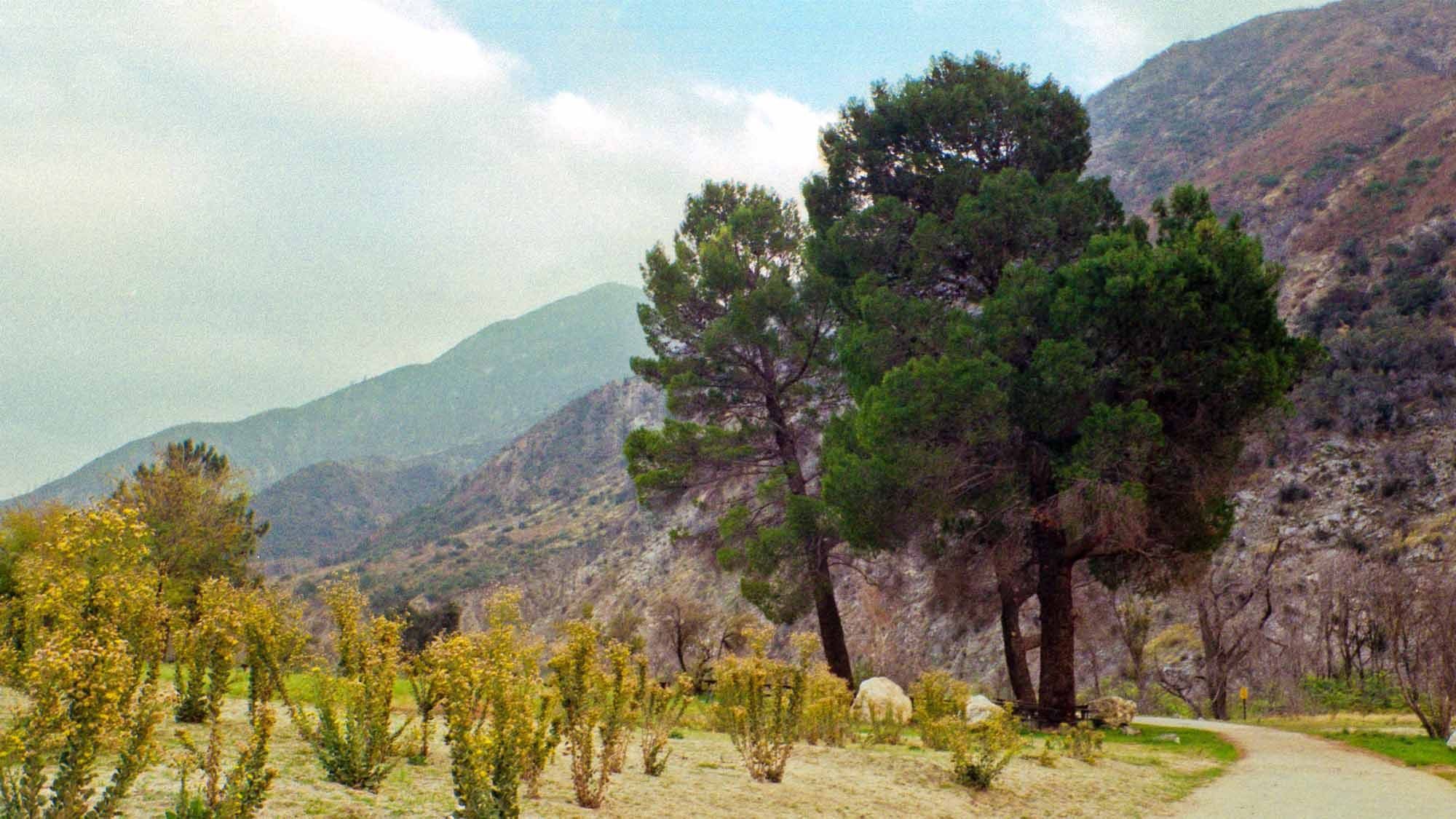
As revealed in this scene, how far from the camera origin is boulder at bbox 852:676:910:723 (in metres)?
16.2

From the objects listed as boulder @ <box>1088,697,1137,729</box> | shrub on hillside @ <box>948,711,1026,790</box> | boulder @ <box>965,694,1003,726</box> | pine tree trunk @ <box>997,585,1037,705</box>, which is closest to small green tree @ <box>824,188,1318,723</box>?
boulder @ <box>1088,697,1137,729</box>

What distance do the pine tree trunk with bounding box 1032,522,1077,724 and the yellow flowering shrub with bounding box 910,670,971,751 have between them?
5102 mm

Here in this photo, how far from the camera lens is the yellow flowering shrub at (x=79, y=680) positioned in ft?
13.3

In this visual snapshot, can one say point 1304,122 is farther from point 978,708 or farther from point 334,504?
point 334,504

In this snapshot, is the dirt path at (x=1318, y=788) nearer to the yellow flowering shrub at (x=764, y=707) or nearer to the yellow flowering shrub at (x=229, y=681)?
the yellow flowering shrub at (x=764, y=707)

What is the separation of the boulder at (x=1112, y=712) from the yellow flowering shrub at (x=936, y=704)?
6.31m

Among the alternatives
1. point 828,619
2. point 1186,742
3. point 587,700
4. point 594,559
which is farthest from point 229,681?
point 594,559

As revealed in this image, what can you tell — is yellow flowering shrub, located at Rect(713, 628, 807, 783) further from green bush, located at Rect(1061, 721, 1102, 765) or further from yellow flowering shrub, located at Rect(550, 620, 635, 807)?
green bush, located at Rect(1061, 721, 1102, 765)

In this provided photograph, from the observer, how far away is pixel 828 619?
21922mm

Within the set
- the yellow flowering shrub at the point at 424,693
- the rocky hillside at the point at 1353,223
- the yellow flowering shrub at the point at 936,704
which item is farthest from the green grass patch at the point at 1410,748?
the yellow flowering shrub at the point at 424,693

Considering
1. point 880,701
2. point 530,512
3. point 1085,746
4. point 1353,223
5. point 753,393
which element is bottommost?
point 880,701

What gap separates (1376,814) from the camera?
29.9ft

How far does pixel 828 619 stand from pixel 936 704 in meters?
8.96

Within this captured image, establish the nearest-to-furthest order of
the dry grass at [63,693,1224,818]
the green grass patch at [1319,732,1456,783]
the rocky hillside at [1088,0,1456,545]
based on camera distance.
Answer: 1. the dry grass at [63,693,1224,818]
2. the green grass patch at [1319,732,1456,783]
3. the rocky hillside at [1088,0,1456,545]
